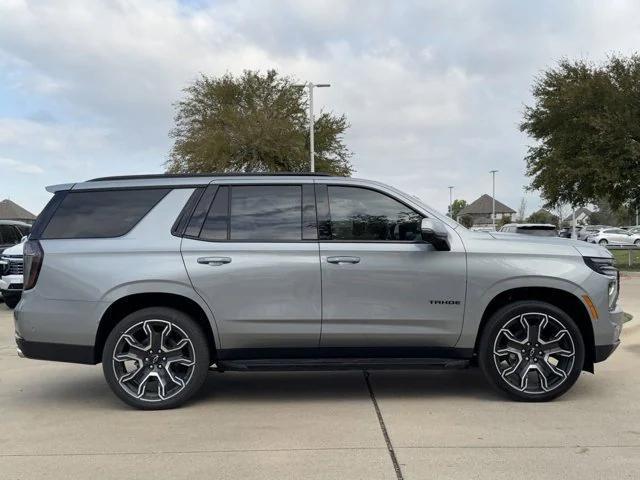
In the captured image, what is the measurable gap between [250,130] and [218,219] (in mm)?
25273

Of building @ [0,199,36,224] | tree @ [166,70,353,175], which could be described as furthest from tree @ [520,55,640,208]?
building @ [0,199,36,224]

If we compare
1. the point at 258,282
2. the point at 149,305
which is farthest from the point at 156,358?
the point at 258,282

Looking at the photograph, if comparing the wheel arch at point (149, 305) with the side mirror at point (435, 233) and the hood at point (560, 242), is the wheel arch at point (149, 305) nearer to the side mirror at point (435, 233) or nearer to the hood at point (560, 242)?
the side mirror at point (435, 233)

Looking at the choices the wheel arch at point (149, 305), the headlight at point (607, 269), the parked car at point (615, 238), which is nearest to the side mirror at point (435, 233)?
the headlight at point (607, 269)

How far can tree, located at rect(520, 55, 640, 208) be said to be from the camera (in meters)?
17.6

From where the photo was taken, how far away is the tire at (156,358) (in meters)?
4.90

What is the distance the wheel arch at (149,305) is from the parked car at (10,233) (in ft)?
29.5

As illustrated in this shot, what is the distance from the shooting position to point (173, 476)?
371 cm

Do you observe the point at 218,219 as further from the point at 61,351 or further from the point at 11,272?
the point at 11,272

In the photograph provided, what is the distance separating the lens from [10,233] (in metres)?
13.7

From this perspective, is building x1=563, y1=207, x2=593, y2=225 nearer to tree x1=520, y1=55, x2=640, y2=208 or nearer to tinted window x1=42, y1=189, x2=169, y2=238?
tree x1=520, y1=55, x2=640, y2=208

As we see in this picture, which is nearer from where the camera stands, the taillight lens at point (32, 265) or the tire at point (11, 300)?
the taillight lens at point (32, 265)

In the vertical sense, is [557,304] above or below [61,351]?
above

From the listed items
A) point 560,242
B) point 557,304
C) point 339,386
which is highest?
point 560,242
